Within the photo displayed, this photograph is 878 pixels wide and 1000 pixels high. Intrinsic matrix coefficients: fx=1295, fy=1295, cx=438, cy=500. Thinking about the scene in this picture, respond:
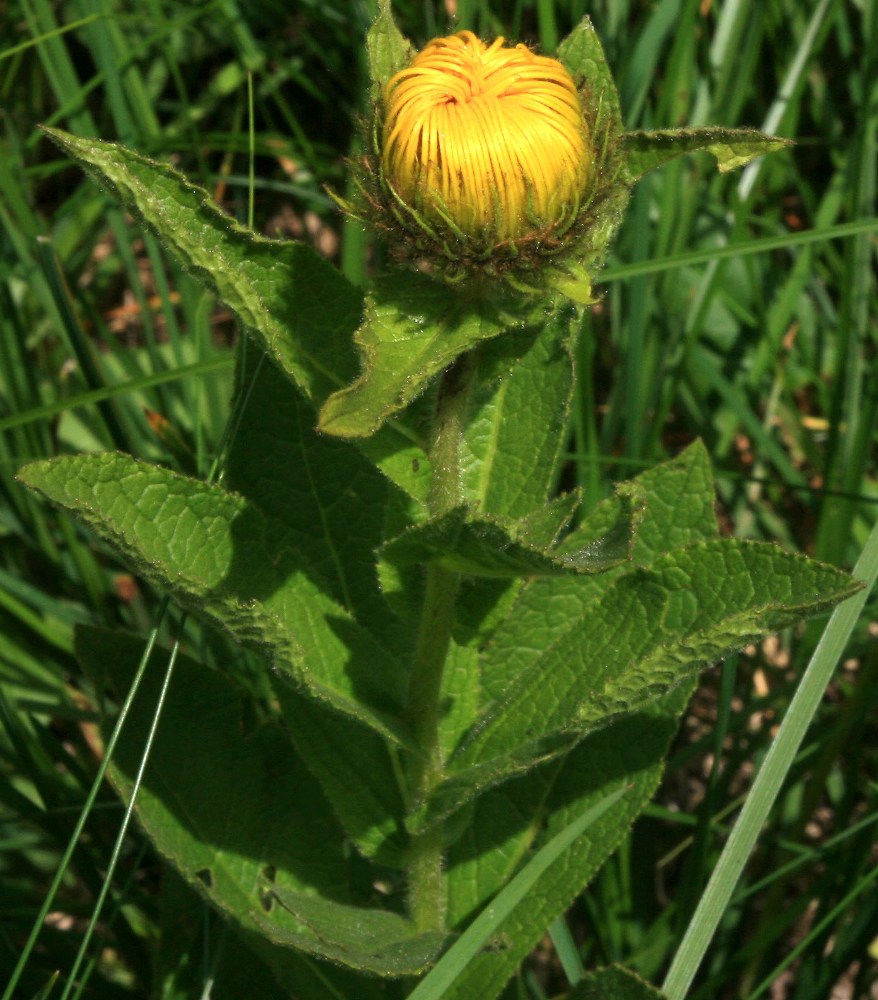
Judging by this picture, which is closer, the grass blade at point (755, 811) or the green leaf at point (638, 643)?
the green leaf at point (638, 643)

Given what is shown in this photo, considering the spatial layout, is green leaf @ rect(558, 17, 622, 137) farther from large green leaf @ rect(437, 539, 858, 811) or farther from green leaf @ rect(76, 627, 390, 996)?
green leaf @ rect(76, 627, 390, 996)

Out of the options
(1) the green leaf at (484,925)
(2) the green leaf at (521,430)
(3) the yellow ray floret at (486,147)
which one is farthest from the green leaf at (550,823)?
(3) the yellow ray floret at (486,147)

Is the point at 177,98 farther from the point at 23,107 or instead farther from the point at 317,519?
the point at 317,519

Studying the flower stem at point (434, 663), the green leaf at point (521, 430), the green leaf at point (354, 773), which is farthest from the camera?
the green leaf at point (354, 773)

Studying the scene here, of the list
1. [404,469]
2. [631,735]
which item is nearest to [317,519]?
[404,469]

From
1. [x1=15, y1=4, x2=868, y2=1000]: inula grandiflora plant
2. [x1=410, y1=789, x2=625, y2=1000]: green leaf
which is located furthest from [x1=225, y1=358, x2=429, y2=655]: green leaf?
[x1=410, y1=789, x2=625, y2=1000]: green leaf

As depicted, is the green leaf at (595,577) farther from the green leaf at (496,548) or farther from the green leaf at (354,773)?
the green leaf at (496,548)

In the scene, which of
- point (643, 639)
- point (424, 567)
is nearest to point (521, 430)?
point (424, 567)

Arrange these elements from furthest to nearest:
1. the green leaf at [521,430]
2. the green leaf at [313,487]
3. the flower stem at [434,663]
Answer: the green leaf at [313,487] < the green leaf at [521,430] < the flower stem at [434,663]
